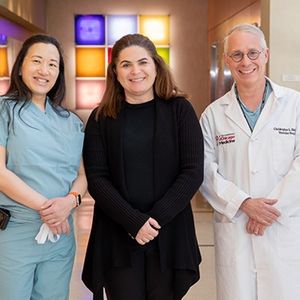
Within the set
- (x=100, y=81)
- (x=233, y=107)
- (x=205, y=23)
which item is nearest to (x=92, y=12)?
(x=100, y=81)

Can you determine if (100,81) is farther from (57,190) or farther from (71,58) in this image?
(57,190)

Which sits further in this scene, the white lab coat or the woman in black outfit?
the white lab coat

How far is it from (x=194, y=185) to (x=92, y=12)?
687 centimetres

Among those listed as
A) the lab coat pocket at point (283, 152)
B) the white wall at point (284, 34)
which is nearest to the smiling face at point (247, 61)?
the lab coat pocket at point (283, 152)

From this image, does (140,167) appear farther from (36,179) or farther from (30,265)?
(30,265)

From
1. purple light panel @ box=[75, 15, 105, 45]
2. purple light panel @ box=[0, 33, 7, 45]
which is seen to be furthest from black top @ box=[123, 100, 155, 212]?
purple light panel @ box=[75, 15, 105, 45]

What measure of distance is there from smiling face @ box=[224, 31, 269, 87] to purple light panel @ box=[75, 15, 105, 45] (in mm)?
6430

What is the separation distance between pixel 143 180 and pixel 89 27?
267 inches

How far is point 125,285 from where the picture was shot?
2.06 metres

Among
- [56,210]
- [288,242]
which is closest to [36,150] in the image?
[56,210]

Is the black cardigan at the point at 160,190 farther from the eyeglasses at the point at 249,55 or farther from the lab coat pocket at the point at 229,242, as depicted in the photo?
the eyeglasses at the point at 249,55

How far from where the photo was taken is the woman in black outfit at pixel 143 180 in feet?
6.63

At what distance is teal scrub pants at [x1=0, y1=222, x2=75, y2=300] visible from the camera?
193 cm

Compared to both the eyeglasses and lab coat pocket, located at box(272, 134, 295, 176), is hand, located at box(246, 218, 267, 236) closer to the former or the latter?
lab coat pocket, located at box(272, 134, 295, 176)
